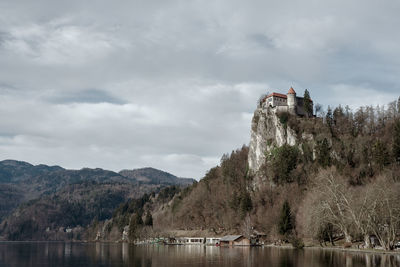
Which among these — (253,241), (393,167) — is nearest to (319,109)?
(393,167)

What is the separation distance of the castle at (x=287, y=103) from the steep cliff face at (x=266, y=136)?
8.84 feet

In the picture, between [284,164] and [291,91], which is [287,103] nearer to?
[291,91]

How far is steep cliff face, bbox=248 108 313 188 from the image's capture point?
15138cm

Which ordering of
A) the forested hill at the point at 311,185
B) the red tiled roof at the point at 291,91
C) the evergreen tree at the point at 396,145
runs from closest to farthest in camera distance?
the forested hill at the point at 311,185
the evergreen tree at the point at 396,145
the red tiled roof at the point at 291,91

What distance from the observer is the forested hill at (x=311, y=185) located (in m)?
86.3

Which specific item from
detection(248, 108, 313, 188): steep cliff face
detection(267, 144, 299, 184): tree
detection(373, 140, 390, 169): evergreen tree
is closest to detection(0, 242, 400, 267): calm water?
detection(373, 140, 390, 169): evergreen tree

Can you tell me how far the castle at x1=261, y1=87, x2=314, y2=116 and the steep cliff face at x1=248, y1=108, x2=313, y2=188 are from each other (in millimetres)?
2695

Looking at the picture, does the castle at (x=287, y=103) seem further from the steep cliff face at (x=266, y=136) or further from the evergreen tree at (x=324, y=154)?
the evergreen tree at (x=324, y=154)

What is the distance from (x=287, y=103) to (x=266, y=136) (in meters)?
16.5

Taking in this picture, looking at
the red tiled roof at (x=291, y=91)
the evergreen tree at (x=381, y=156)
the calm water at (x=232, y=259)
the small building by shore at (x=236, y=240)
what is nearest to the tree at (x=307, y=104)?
the red tiled roof at (x=291, y=91)

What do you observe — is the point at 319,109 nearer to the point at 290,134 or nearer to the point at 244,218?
the point at 290,134

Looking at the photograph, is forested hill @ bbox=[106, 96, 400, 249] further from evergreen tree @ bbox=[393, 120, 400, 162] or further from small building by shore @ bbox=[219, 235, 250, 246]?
small building by shore @ bbox=[219, 235, 250, 246]

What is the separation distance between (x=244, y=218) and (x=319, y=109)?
5851 cm

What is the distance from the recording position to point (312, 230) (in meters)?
90.2
